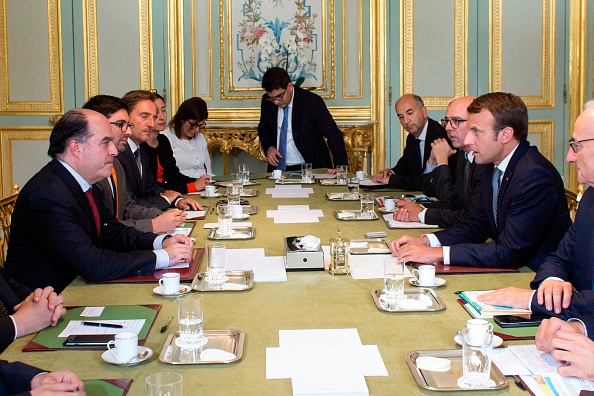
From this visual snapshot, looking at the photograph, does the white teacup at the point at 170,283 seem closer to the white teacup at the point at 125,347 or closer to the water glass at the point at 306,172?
the white teacup at the point at 125,347

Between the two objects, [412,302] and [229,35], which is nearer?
[412,302]

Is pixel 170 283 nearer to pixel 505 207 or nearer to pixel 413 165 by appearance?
pixel 505 207

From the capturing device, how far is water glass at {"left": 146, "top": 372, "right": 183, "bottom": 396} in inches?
67.4

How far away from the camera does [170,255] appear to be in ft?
10.2

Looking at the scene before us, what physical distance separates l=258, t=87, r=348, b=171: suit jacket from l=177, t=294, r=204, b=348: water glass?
4.68m

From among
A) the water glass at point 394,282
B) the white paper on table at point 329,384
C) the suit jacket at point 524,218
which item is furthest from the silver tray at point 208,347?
the suit jacket at point 524,218

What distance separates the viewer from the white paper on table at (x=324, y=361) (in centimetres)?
202

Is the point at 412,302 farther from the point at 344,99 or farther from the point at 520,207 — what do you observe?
the point at 344,99

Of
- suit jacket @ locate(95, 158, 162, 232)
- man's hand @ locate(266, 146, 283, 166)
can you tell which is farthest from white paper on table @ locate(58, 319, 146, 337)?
man's hand @ locate(266, 146, 283, 166)

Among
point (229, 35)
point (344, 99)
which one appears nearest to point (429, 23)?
point (344, 99)

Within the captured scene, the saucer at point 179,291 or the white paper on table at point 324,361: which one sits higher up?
the saucer at point 179,291

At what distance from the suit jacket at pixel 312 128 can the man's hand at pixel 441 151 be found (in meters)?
1.69

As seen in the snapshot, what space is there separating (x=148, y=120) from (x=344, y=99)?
3378 millimetres

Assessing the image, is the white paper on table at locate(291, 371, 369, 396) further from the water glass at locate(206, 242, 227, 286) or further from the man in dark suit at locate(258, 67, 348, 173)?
the man in dark suit at locate(258, 67, 348, 173)
